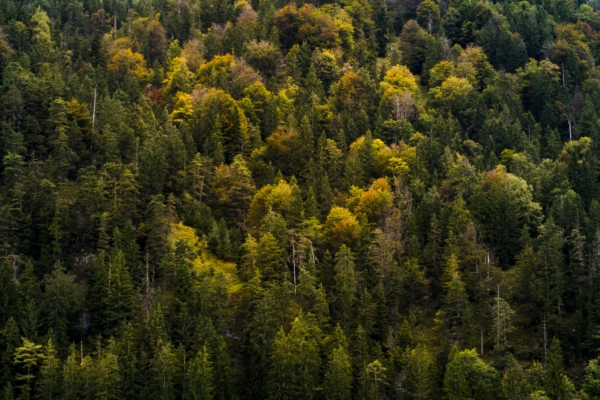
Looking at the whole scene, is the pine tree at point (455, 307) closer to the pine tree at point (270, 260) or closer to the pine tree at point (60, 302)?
the pine tree at point (270, 260)

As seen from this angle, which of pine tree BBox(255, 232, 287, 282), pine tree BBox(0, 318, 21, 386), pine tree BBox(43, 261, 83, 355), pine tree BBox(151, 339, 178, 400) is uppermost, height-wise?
pine tree BBox(255, 232, 287, 282)

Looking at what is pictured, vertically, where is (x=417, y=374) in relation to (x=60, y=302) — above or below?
below

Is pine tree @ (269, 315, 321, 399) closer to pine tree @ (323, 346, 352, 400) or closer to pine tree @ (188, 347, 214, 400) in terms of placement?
pine tree @ (323, 346, 352, 400)

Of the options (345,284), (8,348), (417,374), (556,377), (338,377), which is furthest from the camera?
(345,284)

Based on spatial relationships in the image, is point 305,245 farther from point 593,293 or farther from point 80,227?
point 593,293

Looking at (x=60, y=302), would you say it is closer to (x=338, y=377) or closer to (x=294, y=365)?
(x=294, y=365)

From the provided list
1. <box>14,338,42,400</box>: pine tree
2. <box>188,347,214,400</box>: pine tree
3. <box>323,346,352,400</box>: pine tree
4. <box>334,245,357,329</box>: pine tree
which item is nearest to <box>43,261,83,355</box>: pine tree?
<box>14,338,42,400</box>: pine tree

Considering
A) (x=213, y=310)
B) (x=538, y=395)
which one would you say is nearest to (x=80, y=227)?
(x=213, y=310)

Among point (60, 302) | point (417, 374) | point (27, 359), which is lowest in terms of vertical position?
point (417, 374)

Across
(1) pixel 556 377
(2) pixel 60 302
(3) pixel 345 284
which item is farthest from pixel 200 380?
(1) pixel 556 377

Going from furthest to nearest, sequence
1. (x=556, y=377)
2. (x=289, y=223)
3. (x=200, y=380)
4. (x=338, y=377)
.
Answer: (x=289, y=223)
(x=338, y=377)
(x=200, y=380)
(x=556, y=377)
